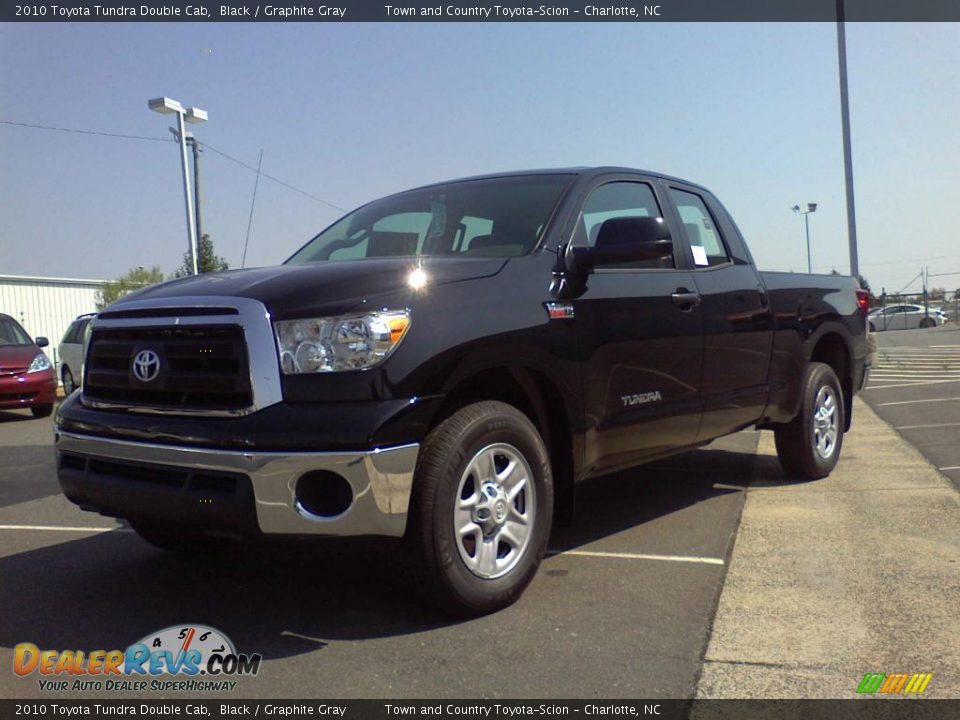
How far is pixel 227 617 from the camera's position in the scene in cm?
→ 359

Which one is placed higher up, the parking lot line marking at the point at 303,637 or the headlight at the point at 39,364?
the headlight at the point at 39,364

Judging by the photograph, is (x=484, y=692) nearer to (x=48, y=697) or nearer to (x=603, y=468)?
(x=48, y=697)

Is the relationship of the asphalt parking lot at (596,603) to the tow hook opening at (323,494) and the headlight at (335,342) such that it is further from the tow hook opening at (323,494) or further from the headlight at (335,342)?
the headlight at (335,342)

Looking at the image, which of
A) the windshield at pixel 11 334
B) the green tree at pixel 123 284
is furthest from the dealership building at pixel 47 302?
the windshield at pixel 11 334

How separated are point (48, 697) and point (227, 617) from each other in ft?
2.58

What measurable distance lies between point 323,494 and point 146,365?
0.90 metres

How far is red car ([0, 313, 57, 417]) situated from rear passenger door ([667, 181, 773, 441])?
34.3ft

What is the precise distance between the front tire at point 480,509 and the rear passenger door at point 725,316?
1.60 meters

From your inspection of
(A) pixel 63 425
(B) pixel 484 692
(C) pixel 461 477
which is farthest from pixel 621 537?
(A) pixel 63 425

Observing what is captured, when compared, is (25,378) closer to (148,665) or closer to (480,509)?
(148,665)

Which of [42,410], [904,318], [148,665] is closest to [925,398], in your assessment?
[148,665]

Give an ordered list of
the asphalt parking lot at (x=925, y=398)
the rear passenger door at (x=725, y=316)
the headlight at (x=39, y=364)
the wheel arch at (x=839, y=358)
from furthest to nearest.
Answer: the headlight at (x=39, y=364)
the asphalt parking lot at (x=925, y=398)
the wheel arch at (x=839, y=358)
the rear passenger door at (x=725, y=316)

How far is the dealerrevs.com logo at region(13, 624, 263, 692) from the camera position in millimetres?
2986

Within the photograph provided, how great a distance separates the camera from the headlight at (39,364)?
42.3 feet
